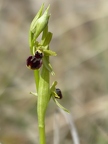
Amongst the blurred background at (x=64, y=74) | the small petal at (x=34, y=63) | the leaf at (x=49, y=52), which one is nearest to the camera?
the small petal at (x=34, y=63)

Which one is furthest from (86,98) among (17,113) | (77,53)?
(17,113)

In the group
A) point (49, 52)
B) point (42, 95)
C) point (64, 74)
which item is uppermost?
point (64, 74)

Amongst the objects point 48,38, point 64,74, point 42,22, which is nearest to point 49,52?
point 48,38

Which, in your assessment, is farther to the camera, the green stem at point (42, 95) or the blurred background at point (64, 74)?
the blurred background at point (64, 74)

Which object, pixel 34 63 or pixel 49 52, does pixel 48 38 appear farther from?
pixel 34 63

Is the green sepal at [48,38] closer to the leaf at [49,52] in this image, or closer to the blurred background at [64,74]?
the leaf at [49,52]

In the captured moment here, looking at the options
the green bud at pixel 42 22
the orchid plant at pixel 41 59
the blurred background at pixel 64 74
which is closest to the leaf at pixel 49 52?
the orchid plant at pixel 41 59

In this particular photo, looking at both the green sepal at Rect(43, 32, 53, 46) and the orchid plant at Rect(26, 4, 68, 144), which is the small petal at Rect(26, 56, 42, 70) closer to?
the orchid plant at Rect(26, 4, 68, 144)

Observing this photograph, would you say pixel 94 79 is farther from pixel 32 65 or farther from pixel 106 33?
pixel 32 65
